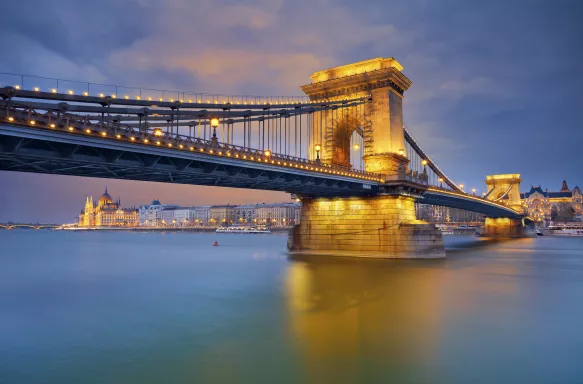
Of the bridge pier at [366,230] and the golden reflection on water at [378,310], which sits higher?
the bridge pier at [366,230]

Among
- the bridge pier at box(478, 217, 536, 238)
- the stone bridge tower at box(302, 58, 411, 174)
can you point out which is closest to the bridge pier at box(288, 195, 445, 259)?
the stone bridge tower at box(302, 58, 411, 174)

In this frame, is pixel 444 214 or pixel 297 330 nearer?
pixel 297 330

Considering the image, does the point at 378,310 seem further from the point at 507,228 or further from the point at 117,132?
the point at 507,228

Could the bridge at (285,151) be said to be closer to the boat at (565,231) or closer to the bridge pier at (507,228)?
the bridge pier at (507,228)

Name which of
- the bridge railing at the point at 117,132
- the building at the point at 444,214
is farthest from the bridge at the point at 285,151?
the building at the point at 444,214

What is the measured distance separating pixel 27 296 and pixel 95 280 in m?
8.46

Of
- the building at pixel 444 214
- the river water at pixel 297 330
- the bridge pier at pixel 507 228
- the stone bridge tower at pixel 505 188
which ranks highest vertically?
the stone bridge tower at pixel 505 188

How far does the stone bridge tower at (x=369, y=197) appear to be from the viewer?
42.4 m

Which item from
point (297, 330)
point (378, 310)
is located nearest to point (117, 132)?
point (297, 330)

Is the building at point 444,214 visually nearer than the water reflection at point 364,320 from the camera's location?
No

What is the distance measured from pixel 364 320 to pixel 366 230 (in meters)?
26.4

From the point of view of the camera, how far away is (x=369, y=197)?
44406 millimetres

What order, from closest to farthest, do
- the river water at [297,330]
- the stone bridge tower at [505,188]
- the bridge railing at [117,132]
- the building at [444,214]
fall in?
the river water at [297,330] < the bridge railing at [117,132] < the stone bridge tower at [505,188] < the building at [444,214]

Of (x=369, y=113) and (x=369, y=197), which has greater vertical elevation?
(x=369, y=113)
